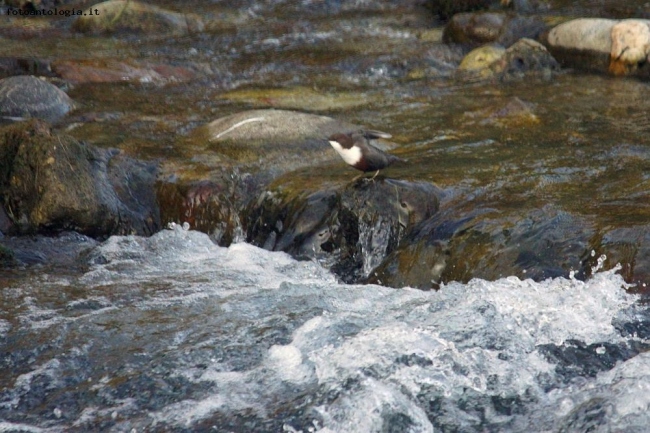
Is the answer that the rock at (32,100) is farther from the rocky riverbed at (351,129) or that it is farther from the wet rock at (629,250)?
the wet rock at (629,250)

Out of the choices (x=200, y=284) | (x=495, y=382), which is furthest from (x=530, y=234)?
(x=200, y=284)

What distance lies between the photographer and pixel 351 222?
6.14 meters

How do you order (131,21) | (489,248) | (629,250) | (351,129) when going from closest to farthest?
(629,250), (489,248), (351,129), (131,21)

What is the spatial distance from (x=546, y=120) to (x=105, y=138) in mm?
4110

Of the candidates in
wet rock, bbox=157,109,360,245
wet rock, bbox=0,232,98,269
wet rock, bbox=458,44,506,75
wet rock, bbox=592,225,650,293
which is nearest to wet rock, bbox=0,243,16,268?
wet rock, bbox=0,232,98,269

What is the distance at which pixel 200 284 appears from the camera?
5734 millimetres

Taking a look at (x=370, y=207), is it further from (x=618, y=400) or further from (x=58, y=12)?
(x=58, y=12)

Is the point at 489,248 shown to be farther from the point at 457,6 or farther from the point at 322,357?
the point at 457,6

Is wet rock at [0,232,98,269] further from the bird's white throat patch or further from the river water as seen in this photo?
the bird's white throat patch

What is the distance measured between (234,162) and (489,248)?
106 inches

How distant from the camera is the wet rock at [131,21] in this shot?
13867mm

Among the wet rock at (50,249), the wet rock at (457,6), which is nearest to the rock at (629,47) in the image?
the wet rock at (457,6)

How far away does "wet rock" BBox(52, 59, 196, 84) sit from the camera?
35.2ft

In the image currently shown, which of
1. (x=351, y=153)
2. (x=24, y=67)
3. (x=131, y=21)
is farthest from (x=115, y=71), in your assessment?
(x=351, y=153)
